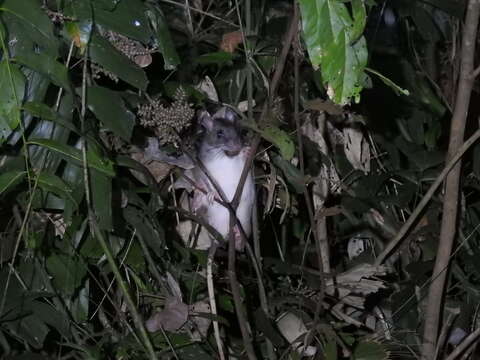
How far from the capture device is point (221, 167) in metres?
1.67

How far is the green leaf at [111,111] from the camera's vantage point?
1.26 m

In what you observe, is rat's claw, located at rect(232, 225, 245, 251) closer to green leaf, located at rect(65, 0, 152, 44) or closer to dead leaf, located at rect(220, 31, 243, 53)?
dead leaf, located at rect(220, 31, 243, 53)

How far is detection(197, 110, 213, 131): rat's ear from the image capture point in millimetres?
1648

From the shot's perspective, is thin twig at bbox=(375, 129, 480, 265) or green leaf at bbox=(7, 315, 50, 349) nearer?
green leaf at bbox=(7, 315, 50, 349)

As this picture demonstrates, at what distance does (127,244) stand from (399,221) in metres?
0.83

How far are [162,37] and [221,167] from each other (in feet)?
1.44

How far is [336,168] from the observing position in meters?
1.88

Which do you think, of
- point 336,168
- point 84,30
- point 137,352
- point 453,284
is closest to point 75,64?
point 84,30

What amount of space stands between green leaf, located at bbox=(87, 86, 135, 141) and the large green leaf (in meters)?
0.49

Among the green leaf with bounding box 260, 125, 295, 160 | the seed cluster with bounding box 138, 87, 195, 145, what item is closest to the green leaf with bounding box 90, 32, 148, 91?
the seed cluster with bounding box 138, 87, 195, 145

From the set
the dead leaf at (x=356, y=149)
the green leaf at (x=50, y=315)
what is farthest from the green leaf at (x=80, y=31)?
the dead leaf at (x=356, y=149)

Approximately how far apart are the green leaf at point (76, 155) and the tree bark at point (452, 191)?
32.3 inches

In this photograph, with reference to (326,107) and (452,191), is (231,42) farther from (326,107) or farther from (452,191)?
(452,191)

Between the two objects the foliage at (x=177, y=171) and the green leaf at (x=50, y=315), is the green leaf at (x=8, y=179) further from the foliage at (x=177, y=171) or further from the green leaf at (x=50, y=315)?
the green leaf at (x=50, y=315)
